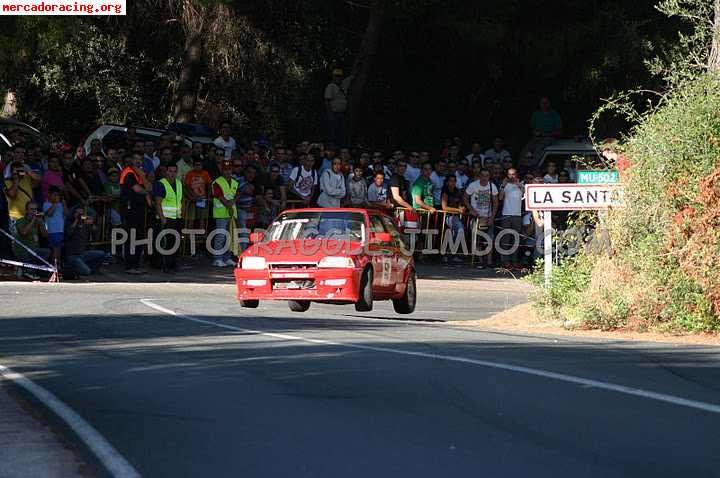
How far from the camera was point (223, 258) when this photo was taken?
1087 inches

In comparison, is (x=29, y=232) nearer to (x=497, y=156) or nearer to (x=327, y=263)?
(x=327, y=263)

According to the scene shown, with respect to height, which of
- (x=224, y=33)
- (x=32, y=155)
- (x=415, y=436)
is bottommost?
(x=415, y=436)

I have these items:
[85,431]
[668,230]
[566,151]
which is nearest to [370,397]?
[85,431]

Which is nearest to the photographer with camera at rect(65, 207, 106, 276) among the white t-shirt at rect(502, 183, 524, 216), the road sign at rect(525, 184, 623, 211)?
the white t-shirt at rect(502, 183, 524, 216)

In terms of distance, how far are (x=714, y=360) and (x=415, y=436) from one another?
461 centimetres

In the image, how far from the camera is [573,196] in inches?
695

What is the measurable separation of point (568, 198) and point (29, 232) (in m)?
9.98

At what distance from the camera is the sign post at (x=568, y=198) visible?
17312 millimetres

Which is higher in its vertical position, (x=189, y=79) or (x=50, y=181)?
(x=189, y=79)

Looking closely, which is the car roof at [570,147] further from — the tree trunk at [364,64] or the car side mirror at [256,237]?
the car side mirror at [256,237]

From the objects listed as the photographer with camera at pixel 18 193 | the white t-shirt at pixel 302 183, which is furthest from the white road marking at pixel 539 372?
the white t-shirt at pixel 302 183

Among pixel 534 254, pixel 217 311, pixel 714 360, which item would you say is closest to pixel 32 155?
pixel 217 311

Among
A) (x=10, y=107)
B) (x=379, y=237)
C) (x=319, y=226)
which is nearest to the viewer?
(x=379, y=237)

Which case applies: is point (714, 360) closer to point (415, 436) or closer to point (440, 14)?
point (415, 436)
